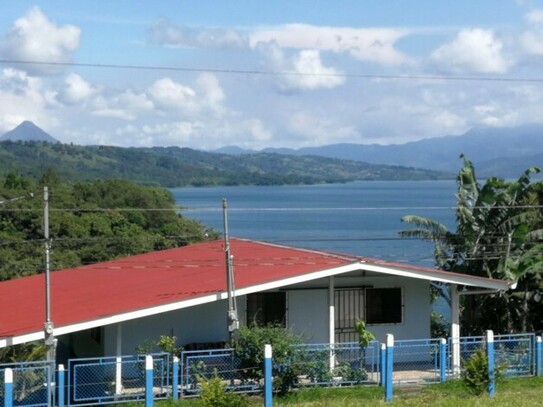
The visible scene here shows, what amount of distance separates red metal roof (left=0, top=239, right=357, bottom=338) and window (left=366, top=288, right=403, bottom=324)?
1.27 metres

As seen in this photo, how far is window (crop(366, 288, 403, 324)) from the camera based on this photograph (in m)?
23.5

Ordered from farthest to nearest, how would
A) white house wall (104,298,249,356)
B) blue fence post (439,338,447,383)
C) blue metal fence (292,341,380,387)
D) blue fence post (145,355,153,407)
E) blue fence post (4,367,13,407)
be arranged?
white house wall (104,298,249,356), blue fence post (439,338,447,383), blue metal fence (292,341,380,387), blue fence post (145,355,153,407), blue fence post (4,367,13,407)

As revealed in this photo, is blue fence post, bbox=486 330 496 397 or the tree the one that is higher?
the tree

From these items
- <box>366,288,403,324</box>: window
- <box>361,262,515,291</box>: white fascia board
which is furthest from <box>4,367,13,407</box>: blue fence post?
<box>366,288,403,324</box>: window

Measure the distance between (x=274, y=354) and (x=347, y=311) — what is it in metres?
4.54

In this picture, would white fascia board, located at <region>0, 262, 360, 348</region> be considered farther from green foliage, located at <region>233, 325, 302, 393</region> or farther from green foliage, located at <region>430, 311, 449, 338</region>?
green foliage, located at <region>430, 311, 449, 338</region>

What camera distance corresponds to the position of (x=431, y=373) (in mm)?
22281

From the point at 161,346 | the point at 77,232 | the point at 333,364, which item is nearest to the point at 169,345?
the point at 161,346

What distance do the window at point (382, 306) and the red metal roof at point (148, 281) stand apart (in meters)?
1.15

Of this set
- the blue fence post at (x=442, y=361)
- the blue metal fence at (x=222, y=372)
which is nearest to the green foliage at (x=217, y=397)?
the blue metal fence at (x=222, y=372)

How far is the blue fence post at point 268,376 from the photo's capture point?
1819cm

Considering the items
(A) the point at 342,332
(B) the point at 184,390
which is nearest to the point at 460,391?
(A) the point at 342,332

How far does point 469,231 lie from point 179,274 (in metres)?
8.71

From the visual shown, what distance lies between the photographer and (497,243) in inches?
1096
